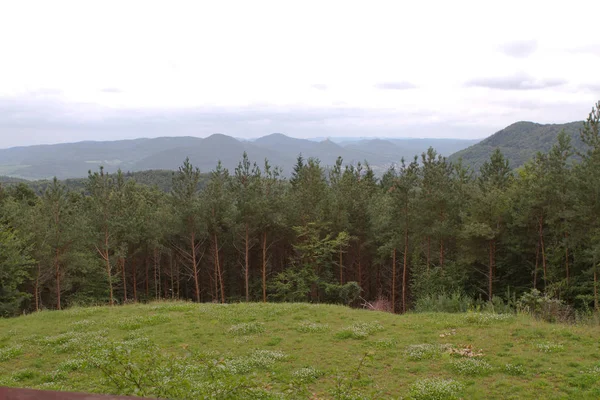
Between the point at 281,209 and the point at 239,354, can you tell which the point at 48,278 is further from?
the point at 239,354

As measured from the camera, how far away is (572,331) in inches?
512

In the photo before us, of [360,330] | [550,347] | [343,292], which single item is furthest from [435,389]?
[343,292]

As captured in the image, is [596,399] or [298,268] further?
[298,268]

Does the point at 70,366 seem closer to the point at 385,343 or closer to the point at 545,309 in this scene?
the point at 385,343

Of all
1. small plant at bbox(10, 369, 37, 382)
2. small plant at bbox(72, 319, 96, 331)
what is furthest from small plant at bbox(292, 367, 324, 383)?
small plant at bbox(72, 319, 96, 331)

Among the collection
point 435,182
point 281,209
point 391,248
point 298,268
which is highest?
point 435,182

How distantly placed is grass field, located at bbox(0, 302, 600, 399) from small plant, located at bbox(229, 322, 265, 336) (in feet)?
0.13

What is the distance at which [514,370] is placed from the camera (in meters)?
10.1

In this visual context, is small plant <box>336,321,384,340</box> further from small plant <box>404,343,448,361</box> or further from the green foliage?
the green foliage

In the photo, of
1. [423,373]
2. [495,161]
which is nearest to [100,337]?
[423,373]

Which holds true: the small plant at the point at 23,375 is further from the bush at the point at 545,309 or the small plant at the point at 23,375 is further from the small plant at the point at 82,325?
the bush at the point at 545,309

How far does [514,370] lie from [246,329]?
903cm

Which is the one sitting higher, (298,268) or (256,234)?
(256,234)

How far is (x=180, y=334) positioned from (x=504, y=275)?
26044 millimetres
